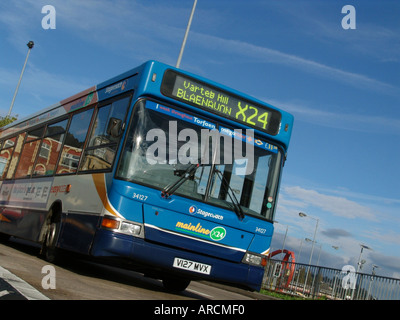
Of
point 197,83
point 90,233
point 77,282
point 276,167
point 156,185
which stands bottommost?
point 77,282

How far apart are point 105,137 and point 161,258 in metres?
2.30

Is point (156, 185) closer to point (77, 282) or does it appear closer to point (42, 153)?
point (77, 282)

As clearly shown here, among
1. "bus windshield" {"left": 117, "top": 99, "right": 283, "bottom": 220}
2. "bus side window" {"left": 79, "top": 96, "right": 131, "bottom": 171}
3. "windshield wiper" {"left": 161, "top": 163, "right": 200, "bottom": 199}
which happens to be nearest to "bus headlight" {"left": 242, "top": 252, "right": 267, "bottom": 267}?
"bus windshield" {"left": 117, "top": 99, "right": 283, "bottom": 220}

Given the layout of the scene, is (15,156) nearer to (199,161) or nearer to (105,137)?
(105,137)

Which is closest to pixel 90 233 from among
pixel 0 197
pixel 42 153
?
pixel 42 153

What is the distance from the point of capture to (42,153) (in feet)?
43.3

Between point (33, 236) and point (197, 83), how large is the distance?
5.14 meters

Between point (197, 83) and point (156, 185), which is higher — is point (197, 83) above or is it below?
above

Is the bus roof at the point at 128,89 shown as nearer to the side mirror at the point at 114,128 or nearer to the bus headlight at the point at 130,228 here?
the side mirror at the point at 114,128

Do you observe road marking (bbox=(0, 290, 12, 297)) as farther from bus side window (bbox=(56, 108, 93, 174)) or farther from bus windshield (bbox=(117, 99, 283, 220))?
bus side window (bbox=(56, 108, 93, 174))

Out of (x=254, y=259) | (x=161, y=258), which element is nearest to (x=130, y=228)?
(x=161, y=258)

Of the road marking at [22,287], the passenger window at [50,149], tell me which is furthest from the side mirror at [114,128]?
the passenger window at [50,149]

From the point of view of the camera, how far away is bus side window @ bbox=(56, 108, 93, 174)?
10750 millimetres

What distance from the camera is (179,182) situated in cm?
903
